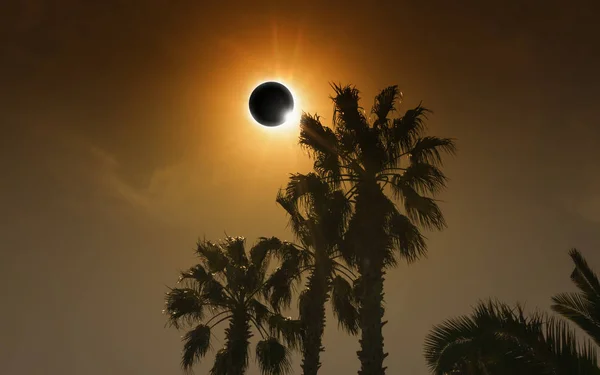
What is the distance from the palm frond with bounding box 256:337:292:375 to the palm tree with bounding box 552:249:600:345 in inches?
423

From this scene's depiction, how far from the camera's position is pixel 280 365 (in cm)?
1845

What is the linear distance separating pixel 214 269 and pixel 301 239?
Answer: 4.26 meters

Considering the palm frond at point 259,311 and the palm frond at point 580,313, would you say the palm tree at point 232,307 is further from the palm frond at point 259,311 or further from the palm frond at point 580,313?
the palm frond at point 580,313

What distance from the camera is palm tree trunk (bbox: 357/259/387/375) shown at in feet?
47.4

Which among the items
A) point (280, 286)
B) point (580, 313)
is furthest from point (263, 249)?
point (580, 313)

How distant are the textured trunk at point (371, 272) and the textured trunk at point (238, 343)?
5.99 metres

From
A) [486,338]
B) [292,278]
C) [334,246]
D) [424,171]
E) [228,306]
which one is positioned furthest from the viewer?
[228,306]

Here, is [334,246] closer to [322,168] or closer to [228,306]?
[322,168]

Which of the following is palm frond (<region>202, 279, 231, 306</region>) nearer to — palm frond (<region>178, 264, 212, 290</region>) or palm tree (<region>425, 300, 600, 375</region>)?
palm frond (<region>178, 264, 212, 290</region>)

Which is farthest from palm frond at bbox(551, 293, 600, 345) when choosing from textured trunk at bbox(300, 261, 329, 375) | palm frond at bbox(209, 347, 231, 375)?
palm frond at bbox(209, 347, 231, 375)

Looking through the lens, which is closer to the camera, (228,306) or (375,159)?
(375,159)

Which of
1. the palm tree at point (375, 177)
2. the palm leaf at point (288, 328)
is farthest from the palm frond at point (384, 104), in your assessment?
the palm leaf at point (288, 328)

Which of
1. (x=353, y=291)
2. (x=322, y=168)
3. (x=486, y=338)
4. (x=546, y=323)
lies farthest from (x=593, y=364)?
(x=353, y=291)

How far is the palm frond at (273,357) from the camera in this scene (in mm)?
18344
